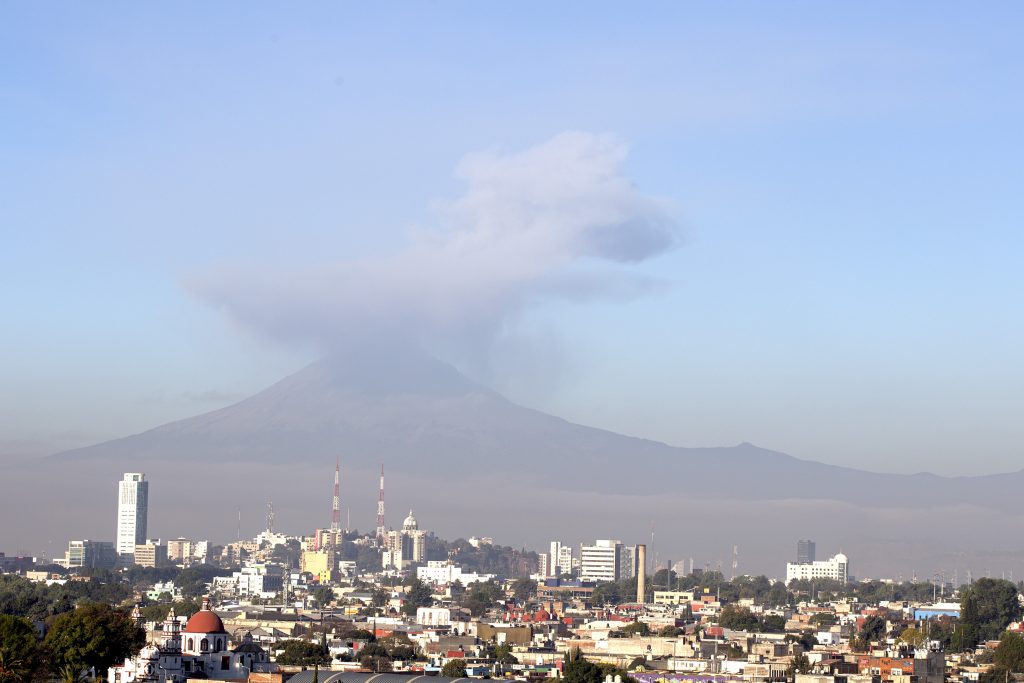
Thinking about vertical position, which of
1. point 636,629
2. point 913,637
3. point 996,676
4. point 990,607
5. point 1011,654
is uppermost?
point 990,607

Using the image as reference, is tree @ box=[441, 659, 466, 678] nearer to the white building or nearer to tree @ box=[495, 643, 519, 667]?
tree @ box=[495, 643, 519, 667]

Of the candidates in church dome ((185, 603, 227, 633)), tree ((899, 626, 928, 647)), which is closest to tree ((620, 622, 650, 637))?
tree ((899, 626, 928, 647))

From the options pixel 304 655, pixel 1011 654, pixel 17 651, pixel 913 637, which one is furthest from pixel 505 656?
pixel 17 651

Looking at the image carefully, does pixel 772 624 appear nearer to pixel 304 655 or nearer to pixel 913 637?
pixel 913 637

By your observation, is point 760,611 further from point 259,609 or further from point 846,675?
point 846,675

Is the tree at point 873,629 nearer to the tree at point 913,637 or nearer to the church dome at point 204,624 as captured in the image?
the tree at point 913,637

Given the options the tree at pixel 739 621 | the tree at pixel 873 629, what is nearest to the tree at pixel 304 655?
the tree at pixel 873 629
